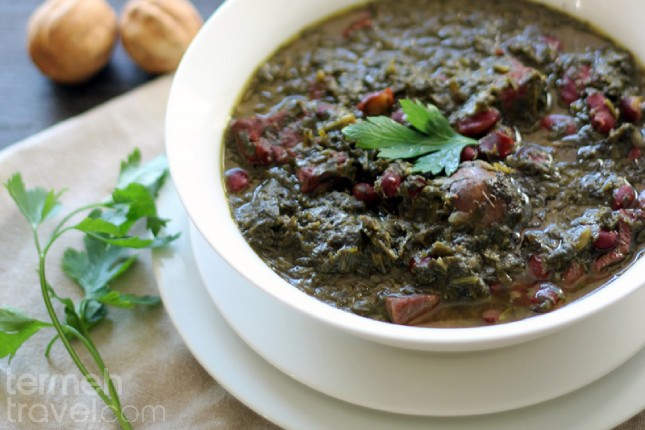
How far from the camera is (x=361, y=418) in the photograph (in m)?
3.65

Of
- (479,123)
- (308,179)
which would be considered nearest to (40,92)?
(308,179)

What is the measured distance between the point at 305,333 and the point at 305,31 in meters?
2.17

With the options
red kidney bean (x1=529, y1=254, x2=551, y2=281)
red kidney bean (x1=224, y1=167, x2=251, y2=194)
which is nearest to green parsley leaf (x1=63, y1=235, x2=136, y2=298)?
red kidney bean (x1=224, y1=167, x2=251, y2=194)

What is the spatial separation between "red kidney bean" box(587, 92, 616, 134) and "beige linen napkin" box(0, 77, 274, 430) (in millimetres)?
2336

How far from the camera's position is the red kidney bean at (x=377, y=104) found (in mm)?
4430

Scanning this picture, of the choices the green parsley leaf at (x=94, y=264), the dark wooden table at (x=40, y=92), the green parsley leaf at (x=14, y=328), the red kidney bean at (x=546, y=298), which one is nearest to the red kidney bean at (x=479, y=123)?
the red kidney bean at (x=546, y=298)

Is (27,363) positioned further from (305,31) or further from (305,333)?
(305,31)

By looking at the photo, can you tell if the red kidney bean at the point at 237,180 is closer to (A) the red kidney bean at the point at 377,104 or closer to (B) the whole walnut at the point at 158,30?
(A) the red kidney bean at the point at 377,104

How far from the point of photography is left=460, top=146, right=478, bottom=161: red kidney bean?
13.4ft

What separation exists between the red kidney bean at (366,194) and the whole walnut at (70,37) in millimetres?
2807

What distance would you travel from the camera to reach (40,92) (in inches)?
243

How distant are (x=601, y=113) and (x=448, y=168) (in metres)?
0.94

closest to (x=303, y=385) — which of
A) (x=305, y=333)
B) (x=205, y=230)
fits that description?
(x=305, y=333)

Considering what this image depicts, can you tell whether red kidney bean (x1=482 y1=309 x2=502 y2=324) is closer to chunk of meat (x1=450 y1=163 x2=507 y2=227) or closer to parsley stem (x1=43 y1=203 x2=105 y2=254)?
chunk of meat (x1=450 y1=163 x2=507 y2=227)
